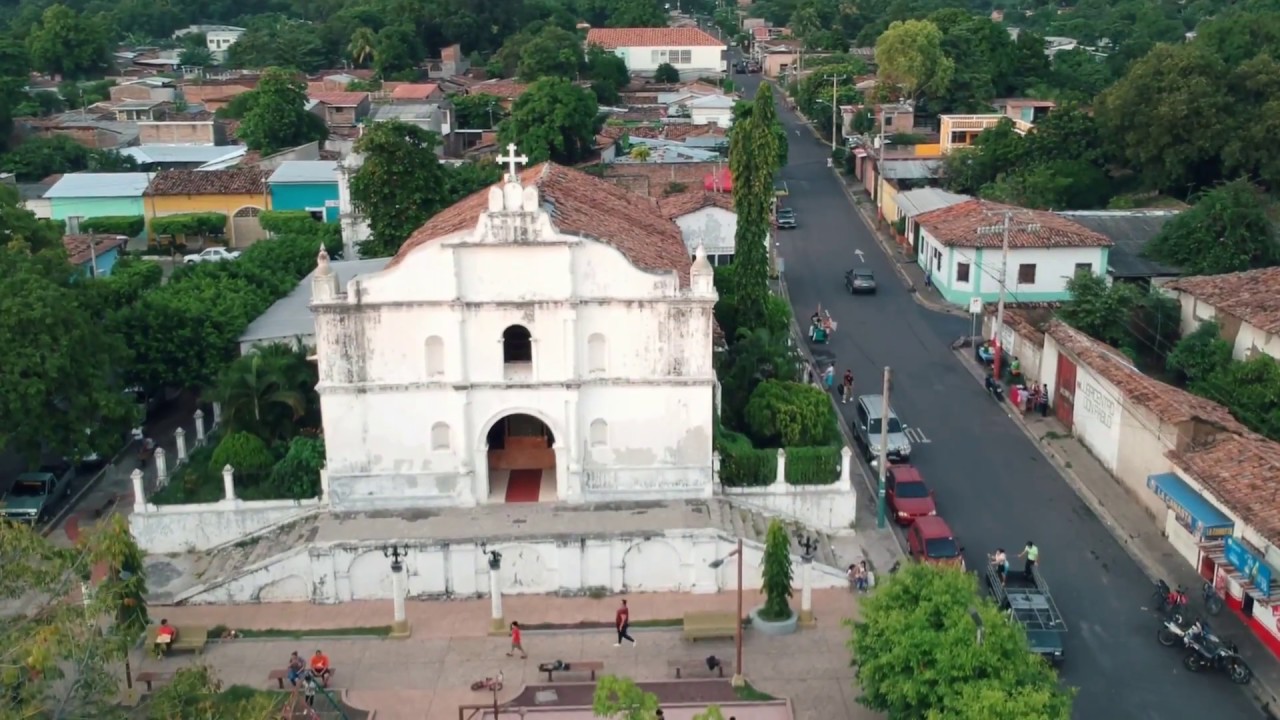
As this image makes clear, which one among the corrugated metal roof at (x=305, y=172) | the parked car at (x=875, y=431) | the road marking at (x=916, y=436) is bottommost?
the road marking at (x=916, y=436)

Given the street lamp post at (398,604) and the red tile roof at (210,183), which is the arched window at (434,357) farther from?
the red tile roof at (210,183)

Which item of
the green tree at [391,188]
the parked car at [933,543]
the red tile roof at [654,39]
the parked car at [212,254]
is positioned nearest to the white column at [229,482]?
the parked car at [933,543]

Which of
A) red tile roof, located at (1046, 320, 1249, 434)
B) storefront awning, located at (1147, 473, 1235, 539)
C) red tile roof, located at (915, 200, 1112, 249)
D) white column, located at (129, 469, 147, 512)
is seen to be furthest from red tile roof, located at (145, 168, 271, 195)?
storefront awning, located at (1147, 473, 1235, 539)

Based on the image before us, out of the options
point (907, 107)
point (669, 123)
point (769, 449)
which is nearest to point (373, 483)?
point (769, 449)

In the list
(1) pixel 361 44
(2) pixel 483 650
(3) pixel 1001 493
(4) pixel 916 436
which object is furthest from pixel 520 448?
(1) pixel 361 44

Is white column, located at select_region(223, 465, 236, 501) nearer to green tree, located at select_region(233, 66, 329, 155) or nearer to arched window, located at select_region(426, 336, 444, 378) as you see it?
arched window, located at select_region(426, 336, 444, 378)

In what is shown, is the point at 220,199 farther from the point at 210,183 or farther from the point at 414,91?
the point at 414,91
